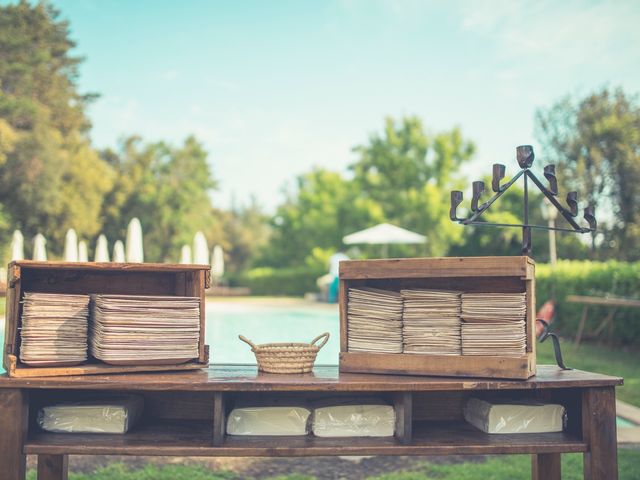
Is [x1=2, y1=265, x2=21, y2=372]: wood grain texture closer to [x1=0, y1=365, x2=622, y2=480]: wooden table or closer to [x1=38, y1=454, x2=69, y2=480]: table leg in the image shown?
[x1=0, y1=365, x2=622, y2=480]: wooden table

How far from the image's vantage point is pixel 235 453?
1.85m

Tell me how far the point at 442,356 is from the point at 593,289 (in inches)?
349

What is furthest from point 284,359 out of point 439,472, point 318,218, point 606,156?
point 318,218

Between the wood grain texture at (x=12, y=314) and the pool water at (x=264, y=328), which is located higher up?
the wood grain texture at (x=12, y=314)

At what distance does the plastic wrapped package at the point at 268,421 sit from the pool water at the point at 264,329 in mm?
6583

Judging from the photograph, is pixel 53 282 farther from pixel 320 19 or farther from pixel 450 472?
pixel 320 19

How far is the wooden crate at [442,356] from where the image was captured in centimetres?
191

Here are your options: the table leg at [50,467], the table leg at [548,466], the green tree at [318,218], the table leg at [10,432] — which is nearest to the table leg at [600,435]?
the table leg at [548,466]

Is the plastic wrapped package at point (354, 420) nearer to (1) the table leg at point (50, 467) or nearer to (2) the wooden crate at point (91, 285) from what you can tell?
(2) the wooden crate at point (91, 285)

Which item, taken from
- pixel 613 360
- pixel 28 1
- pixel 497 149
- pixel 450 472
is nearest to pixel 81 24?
pixel 28 1

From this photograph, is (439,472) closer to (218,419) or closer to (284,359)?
(284,359)

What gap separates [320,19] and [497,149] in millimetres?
9141

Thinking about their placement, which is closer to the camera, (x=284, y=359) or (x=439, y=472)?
(x=284, y=359)

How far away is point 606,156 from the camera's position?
23.1m
